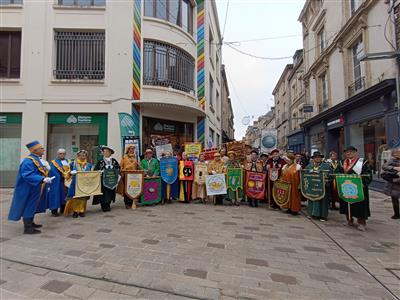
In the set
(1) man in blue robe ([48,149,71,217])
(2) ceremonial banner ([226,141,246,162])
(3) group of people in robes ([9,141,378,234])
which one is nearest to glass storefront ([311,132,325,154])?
(2) ceremonial banner ([226,141,246,162])

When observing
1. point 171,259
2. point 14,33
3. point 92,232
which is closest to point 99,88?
point 14,33

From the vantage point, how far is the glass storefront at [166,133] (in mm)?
12602

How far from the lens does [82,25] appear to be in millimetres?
11727

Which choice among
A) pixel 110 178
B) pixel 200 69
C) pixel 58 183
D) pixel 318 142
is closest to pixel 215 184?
pixel 110 178

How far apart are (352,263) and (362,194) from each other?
86.4 inches

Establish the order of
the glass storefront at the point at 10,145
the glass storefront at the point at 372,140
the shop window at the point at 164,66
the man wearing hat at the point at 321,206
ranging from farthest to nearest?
the shop window at the point at 164,66
the glass storefront at the point at 10,145
the glass storefront at the point at 372,140
the man wearing hat at the point at 321,206

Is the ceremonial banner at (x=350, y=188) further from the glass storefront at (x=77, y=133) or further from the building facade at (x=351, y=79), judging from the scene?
the glass storefront at (x=77, y=133)

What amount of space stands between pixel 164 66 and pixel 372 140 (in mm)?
10962

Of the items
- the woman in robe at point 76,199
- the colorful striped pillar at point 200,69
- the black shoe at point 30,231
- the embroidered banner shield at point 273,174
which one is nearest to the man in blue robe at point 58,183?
the woman in robe at point 76,199

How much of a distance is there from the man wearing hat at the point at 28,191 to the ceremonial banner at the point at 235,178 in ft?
16.7

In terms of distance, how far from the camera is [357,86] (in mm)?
12625

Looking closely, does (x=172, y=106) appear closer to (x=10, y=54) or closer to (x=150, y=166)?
(x=150, y=166)

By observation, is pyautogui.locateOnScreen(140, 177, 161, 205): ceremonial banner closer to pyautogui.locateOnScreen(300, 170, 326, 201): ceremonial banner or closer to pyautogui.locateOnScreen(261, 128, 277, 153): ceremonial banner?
pyautogui.locateOnScreen(300, 170, 326, 201): ceremonial banner

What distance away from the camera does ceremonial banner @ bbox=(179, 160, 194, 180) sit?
8.17m
